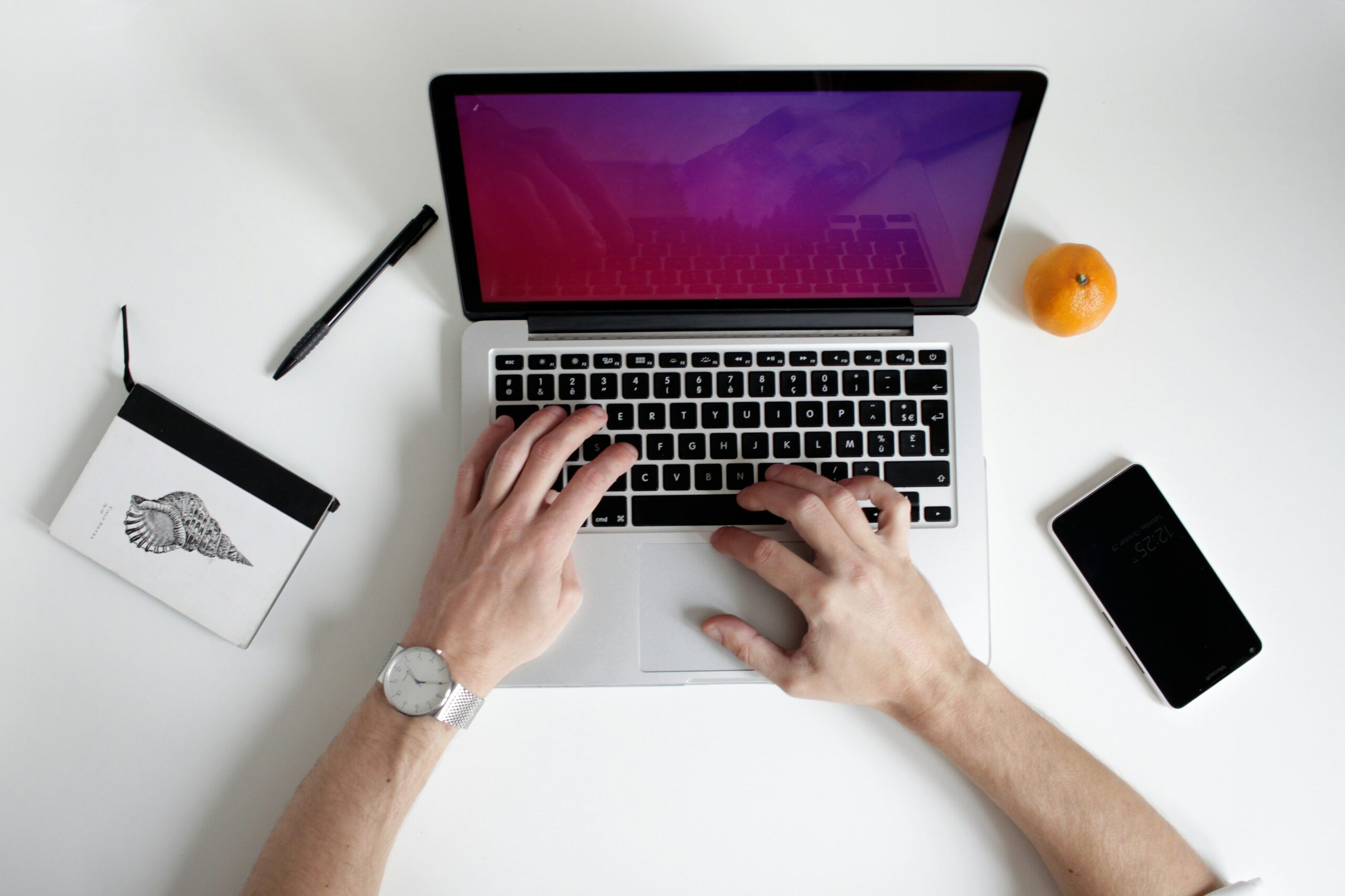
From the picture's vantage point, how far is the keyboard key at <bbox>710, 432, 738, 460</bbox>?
2.92ft

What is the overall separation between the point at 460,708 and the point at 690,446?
37 cm

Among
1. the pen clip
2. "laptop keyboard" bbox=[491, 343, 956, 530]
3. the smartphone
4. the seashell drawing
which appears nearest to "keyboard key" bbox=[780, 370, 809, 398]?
"laptop keyboard" bbox=[491, 343, 956, 530]

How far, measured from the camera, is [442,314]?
0.95 metres

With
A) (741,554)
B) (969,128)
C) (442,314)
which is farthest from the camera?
(442,314)

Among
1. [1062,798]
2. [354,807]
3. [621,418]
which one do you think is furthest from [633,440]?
[1062,798]

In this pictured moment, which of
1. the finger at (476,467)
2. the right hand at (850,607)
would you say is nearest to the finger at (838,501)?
the right hand at (850,607)

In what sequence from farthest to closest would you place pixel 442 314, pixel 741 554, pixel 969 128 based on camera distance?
pixel 442 314 < pixel 741 554 < pixel 969 128

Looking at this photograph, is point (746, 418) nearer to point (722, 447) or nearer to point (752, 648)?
point (722, 447)

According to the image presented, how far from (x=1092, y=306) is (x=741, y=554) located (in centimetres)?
49

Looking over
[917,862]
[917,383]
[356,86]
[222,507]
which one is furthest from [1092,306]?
[222,507]

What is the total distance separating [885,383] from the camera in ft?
2.96

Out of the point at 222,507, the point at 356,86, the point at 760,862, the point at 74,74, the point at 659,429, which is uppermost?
the point at 356,86

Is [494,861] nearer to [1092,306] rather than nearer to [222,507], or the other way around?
[222,507]

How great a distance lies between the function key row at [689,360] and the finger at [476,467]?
76mm
